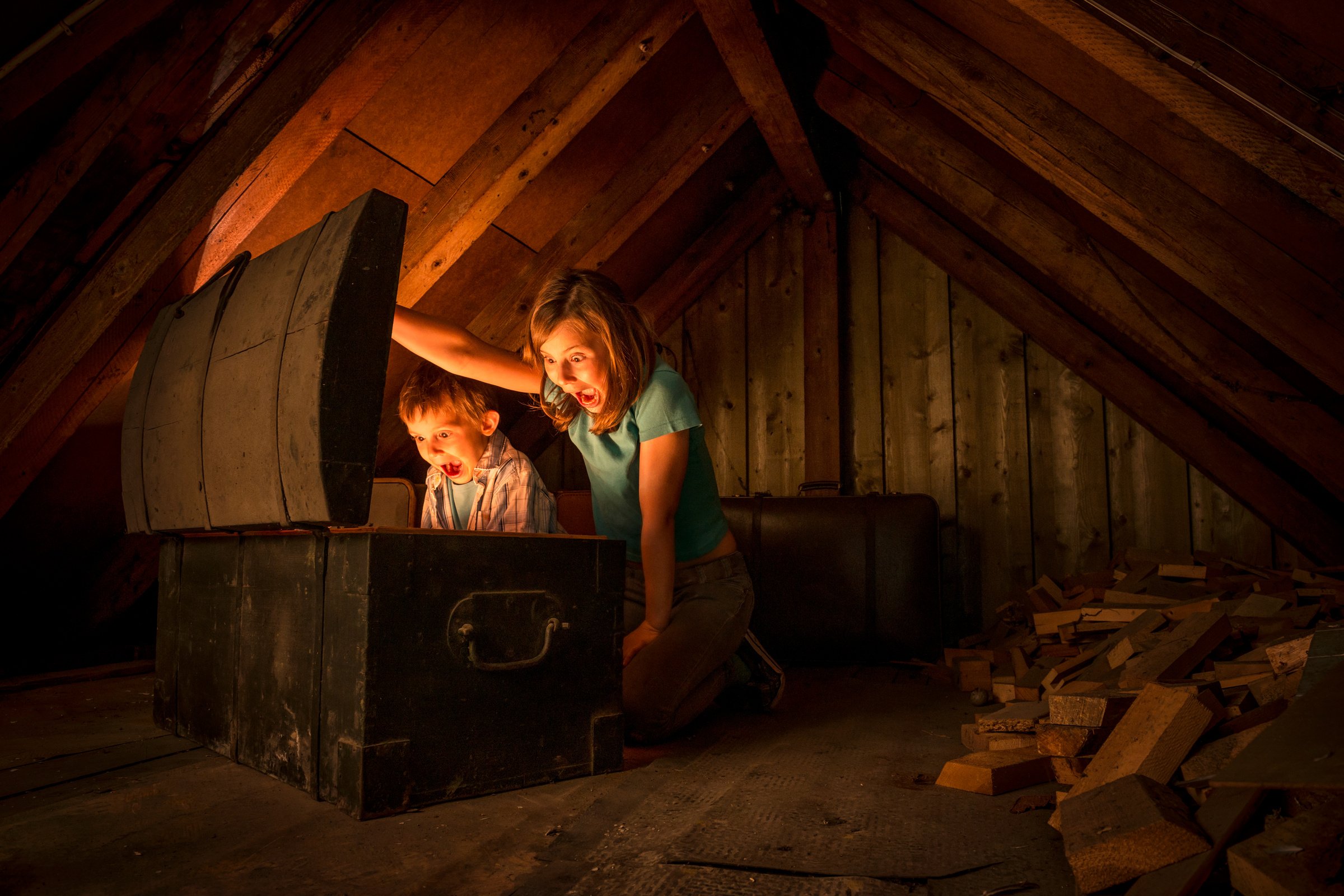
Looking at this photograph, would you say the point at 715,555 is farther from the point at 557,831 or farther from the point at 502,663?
the point at 557,831

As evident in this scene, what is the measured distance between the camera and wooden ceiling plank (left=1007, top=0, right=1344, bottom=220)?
1.39 m

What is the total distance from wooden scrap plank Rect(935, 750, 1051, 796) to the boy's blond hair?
1.53m

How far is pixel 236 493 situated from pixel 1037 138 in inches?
76.2

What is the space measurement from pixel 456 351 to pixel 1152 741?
5.22 ft

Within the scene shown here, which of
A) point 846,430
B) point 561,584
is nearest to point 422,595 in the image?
point 561,584

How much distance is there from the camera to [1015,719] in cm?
160

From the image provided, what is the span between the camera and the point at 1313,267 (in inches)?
63.8

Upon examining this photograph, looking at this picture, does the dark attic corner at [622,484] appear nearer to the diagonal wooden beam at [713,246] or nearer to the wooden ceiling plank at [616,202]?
the wooden ceiling plank at [616,202]

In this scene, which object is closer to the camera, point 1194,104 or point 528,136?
point 1194,104

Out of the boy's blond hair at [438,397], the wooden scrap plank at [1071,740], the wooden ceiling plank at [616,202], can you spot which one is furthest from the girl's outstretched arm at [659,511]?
the wooden ceiling plank at [616,202]

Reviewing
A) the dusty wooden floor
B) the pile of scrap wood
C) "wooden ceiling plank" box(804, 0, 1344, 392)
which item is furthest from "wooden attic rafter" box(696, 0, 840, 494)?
the dusty wooden floor

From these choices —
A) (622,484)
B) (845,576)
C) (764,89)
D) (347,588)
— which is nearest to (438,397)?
(622,484)

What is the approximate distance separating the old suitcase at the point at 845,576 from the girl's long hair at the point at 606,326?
1386 mm

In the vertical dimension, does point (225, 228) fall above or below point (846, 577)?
above
